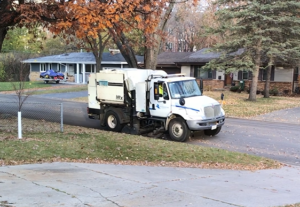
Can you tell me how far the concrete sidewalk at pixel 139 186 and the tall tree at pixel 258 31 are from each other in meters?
16.9

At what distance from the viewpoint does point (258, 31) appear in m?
23.9

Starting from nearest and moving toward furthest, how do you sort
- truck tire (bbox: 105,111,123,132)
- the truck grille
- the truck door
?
the truck grille
the truck door
truck tire (bbox: 105,111,123,132)

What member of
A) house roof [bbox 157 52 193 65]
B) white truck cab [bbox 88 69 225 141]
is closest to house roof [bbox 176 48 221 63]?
house roof [bbox 157 52 193 65]

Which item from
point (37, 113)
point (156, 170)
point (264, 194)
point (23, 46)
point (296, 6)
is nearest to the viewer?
point (264, 194)

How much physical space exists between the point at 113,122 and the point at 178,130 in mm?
3190

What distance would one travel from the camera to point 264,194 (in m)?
6.47

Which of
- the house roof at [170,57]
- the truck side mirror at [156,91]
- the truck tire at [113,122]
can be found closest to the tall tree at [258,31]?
the truck side mirror at [156,91]

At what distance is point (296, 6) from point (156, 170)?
20500 mm

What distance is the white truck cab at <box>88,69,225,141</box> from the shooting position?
12.4 metres

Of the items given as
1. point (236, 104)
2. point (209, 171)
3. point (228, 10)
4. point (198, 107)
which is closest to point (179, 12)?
point (228, 10)

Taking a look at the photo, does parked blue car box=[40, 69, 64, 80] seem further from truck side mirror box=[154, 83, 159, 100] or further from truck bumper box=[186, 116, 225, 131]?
truck bumper box=[186, 116, 225, 131]

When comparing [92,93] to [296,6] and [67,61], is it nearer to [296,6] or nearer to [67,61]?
[296,6]

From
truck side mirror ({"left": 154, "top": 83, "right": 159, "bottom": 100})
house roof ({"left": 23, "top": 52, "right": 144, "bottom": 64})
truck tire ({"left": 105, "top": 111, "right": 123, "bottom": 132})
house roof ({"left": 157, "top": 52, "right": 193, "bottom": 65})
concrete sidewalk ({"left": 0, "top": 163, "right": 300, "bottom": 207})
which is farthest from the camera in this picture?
house roof ({"left": 23, "top": 52, "right": 144, "bottom": 64})

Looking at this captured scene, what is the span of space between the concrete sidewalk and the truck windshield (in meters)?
4.88
